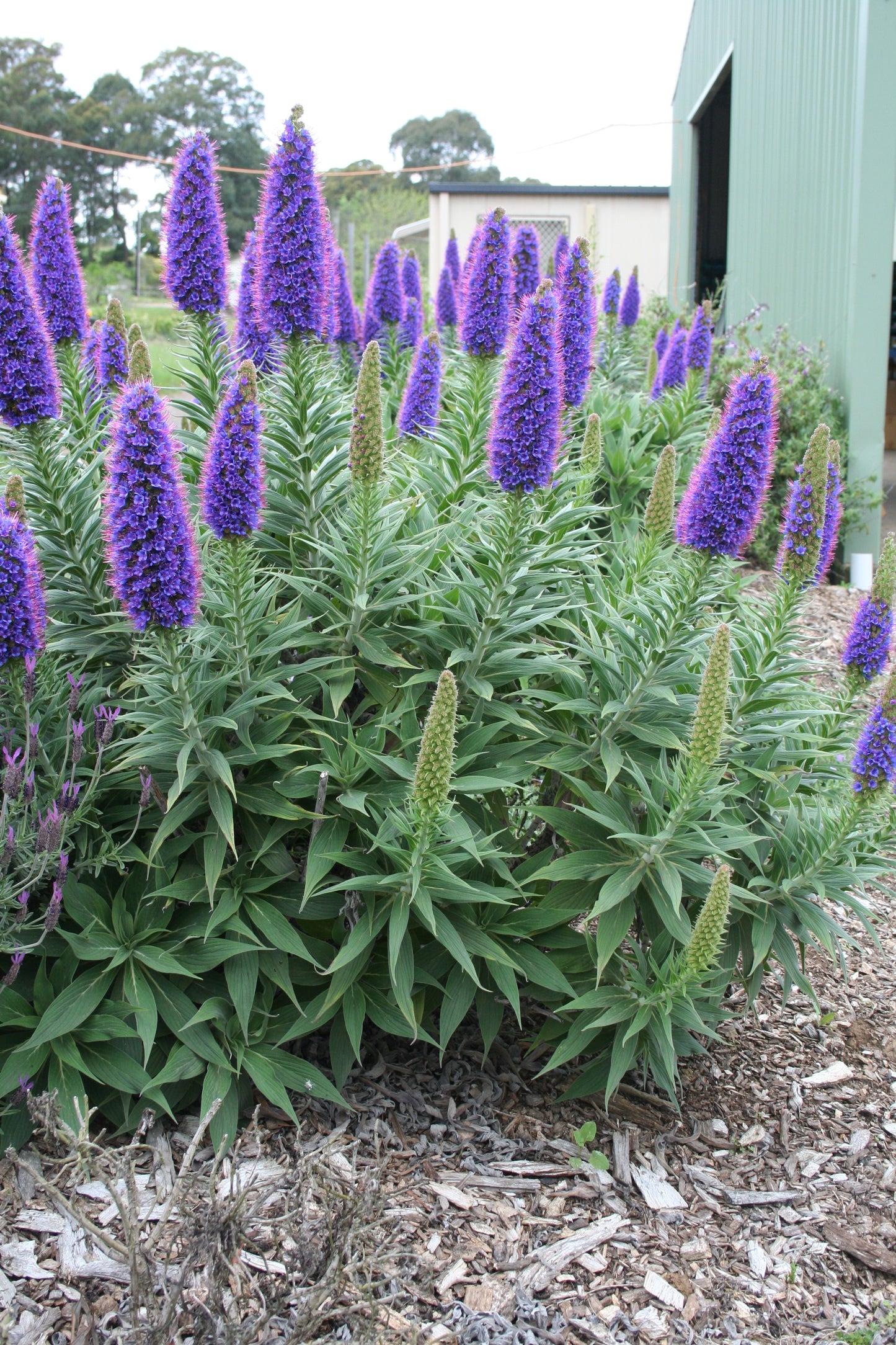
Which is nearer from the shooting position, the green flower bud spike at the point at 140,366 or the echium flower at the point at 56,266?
the green flower bud spike at the point at 140,366

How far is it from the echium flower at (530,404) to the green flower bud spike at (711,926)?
1247mm

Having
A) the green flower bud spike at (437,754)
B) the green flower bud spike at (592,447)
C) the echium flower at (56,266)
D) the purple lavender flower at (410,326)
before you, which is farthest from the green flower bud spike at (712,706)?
the purple lavender flower at (410,326)

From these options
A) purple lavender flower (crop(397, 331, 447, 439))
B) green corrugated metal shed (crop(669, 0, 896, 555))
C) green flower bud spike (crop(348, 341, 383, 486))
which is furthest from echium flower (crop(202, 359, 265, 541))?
green corrugated metal shed (crop(669, 0, 896, 555))

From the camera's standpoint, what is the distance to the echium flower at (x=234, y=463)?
2832 millimetres

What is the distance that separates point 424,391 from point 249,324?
79 centimetres

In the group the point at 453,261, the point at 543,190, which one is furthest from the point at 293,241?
the point at 543,190

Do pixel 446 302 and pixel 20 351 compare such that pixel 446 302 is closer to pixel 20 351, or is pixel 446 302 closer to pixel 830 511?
pixel 830 511

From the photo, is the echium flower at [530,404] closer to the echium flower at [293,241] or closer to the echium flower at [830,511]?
the echium flower at [293,241]

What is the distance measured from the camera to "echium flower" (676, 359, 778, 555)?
3.14 m

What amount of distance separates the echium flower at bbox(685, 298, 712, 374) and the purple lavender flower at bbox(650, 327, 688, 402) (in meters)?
0.05

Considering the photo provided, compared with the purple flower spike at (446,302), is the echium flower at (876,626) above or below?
below

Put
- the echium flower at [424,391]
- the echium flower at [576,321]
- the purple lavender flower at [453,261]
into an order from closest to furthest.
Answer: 1. the echium flower at [576,321]
2. the echium flower at [424,391]
3. the purple lavender flower at [453,261]

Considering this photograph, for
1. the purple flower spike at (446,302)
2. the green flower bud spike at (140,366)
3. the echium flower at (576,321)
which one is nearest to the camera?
the green flower bud spike at (140,366)

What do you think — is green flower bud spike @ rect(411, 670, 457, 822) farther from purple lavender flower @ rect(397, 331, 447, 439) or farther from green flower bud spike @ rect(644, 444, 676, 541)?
purple lavender flower @ rect(397, 331, 447, 439)
